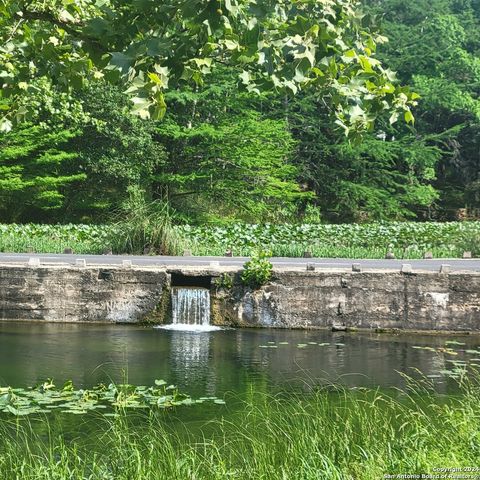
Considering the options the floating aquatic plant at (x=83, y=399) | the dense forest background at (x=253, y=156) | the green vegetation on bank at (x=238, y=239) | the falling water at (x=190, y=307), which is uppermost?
the dense forest background at (x=253, y=156)

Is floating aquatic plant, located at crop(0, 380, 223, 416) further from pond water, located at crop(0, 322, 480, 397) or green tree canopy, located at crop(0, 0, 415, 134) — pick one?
green tree canopy, located at crop(0, 0, 415, 134)

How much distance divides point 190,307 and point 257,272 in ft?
5.05

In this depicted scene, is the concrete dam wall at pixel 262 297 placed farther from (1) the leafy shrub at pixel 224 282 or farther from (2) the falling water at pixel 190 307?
(2) the falling water at pixel 190 307

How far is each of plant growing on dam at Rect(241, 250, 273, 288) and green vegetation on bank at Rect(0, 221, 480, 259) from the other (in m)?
3.74

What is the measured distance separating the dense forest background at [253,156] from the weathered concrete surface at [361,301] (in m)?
6.80

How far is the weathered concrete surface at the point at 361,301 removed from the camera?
17.5 meters

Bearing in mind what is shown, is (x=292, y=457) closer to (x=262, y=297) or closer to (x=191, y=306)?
(x=262, y=297)

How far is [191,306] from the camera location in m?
18.0

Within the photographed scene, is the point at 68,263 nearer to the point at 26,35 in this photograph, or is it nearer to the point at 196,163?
the point at 26,35

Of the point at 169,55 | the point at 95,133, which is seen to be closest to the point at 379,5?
the point at 95,133

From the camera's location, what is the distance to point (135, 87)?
189 inches

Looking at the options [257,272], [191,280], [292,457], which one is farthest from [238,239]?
[292,457]

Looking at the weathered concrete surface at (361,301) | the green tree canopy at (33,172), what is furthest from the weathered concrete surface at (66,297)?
the green tree canopy at (33,172)

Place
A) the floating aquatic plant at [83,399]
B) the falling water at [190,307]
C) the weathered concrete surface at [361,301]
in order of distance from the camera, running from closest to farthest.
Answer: the floating aquatic plant at [83,399] → the weathered concrete surface at [361,301] → the falling water at [190,307]
